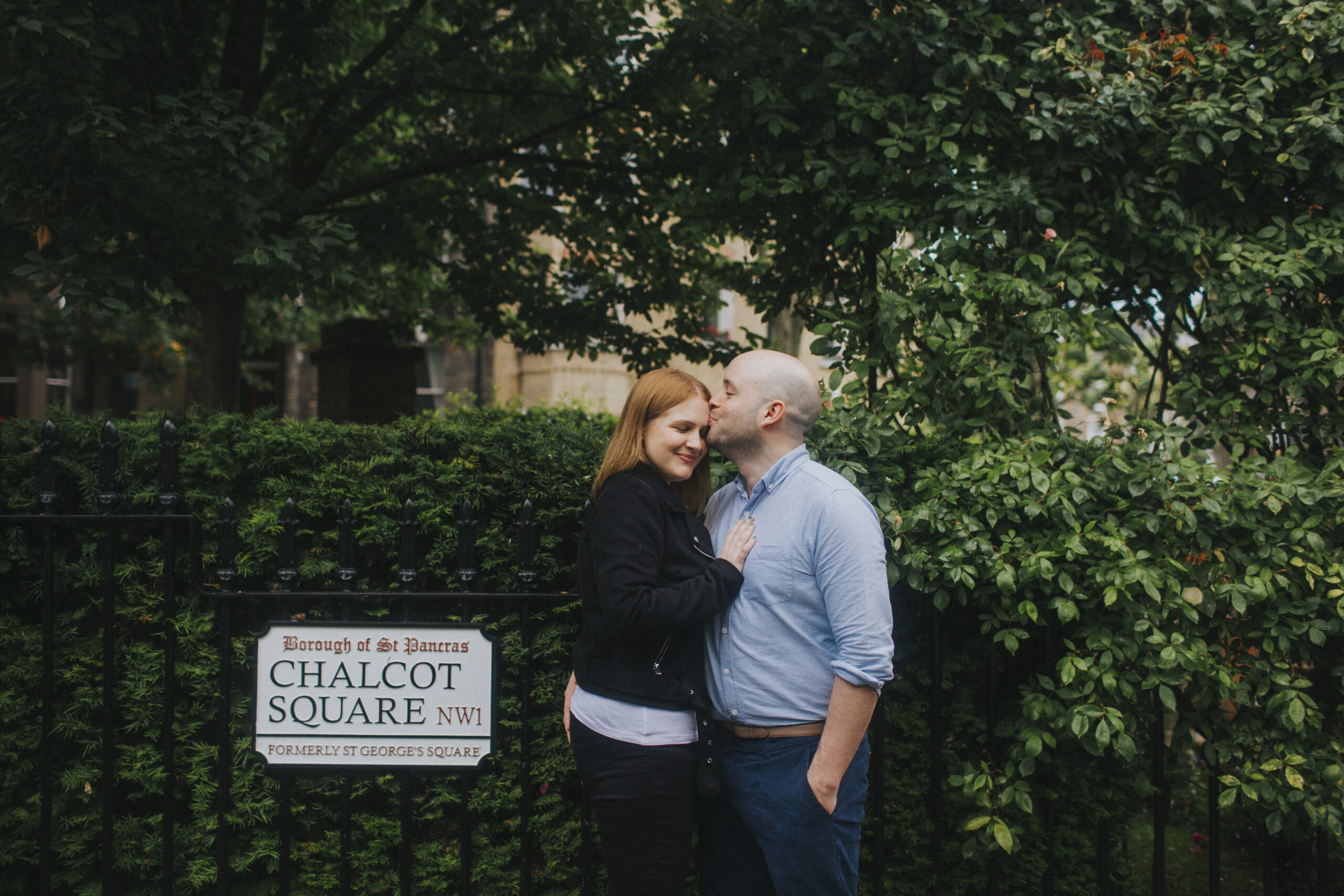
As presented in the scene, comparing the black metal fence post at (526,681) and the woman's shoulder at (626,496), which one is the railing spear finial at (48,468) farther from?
the woman's shoulder at (626,496)

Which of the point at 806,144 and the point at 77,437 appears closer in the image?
the point at 77,437

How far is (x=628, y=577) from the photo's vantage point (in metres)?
2.00

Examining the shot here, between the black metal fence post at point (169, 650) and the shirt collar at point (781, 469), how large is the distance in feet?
6.49

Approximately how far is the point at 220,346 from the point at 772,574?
5898mm

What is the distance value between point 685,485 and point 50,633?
2.26m

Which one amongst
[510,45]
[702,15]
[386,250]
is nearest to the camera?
[702,15]

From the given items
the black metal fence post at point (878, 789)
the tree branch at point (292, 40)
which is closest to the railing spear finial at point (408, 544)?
the black metal fence post at point (878, 789)

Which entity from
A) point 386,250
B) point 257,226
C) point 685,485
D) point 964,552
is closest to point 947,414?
point 964,552

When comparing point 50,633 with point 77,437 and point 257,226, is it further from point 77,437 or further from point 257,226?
point 257,226

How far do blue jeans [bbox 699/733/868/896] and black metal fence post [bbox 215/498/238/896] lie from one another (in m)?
1.72

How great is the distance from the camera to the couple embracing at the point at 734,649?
2.03 meters

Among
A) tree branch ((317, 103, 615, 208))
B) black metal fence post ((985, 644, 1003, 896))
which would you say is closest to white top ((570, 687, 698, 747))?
black metal fence post ((985, 644, 1003, 896))

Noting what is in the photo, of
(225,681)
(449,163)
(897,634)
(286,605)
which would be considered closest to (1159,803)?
(897,634)

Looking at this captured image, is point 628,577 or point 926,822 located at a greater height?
point 628,577
